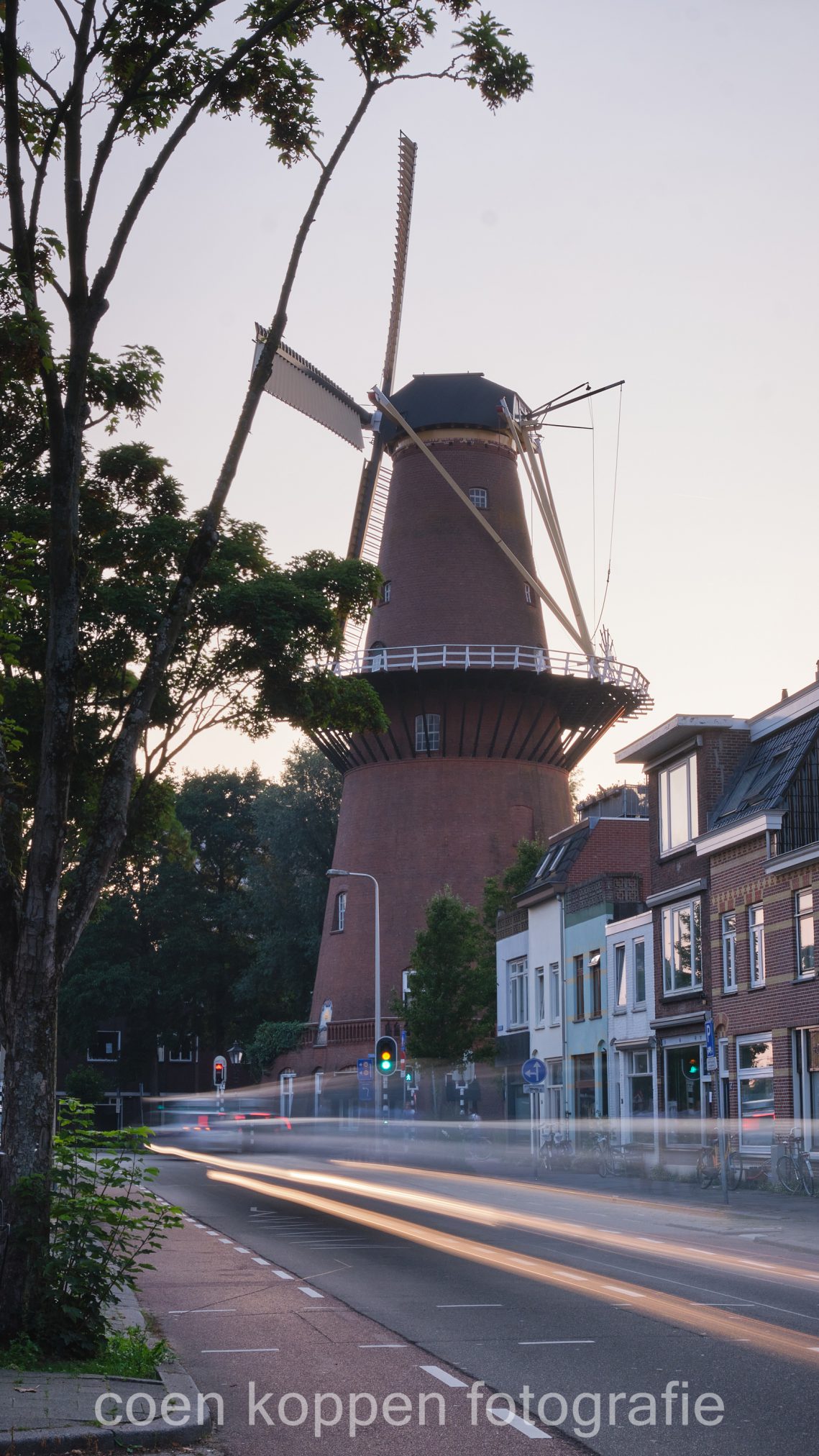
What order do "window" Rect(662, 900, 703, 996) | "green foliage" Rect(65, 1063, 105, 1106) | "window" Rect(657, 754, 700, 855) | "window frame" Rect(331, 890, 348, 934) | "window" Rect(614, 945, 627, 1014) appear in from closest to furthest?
"window" Rect(662, 900, 703, 996) → "window" Rect(657, 754, 700, 855) → "window" Rect(614, 945, 627, 1014) → "window frame" Rect(331, 890, 348, 934) → "green foliage" Rect(65, 1063, 105, 1106)

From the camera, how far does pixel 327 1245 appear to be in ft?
68.0

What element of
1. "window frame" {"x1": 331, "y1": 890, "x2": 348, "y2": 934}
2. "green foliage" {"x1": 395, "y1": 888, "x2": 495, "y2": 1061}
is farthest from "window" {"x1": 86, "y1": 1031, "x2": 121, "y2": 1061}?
"green foliage" {"x1": 395, "y1": 888, "x2": 495, "y2": 1061}

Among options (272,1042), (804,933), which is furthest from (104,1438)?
(272,1042)

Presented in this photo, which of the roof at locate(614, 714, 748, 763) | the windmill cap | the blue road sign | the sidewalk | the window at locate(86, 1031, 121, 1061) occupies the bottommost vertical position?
the sidewalk

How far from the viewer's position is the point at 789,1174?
31641 mm

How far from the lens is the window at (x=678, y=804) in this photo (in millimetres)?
39750

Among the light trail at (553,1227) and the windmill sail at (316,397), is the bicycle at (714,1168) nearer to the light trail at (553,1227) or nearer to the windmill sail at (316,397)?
the light trail at (553,1227)

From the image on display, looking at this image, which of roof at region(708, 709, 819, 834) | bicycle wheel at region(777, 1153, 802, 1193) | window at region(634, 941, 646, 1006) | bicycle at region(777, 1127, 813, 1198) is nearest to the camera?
bicycle at region(777, 1127, 813, 1198)

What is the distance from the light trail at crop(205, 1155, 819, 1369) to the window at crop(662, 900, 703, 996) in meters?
13.8

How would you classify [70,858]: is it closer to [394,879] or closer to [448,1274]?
[448,1274]

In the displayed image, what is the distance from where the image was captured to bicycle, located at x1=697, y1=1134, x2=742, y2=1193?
110 feet

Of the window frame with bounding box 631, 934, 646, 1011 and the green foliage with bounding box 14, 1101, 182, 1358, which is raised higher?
the window frame with bounding box 631, 934, 646, 1011

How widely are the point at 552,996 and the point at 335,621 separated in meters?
32.6

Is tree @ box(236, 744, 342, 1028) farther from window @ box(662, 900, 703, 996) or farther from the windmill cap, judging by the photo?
window @ box(662, 900, 703, 996)
